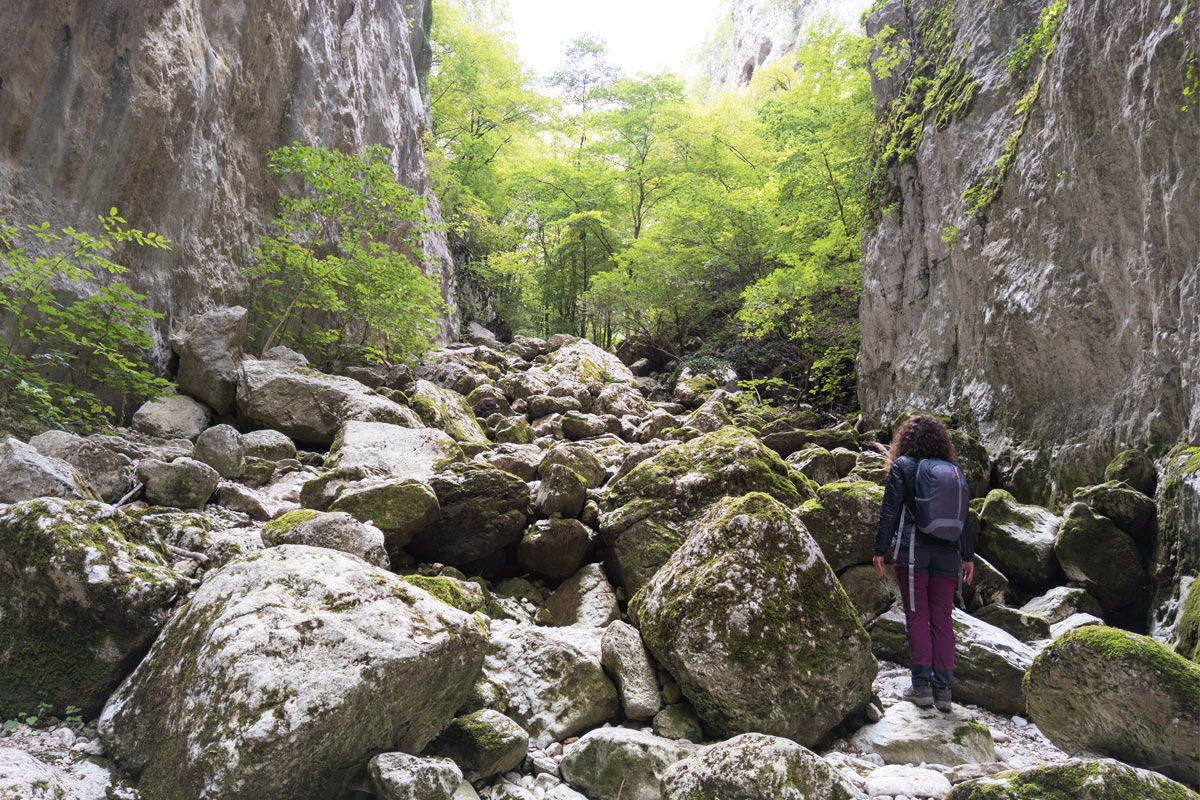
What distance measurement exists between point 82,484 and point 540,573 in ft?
11.9

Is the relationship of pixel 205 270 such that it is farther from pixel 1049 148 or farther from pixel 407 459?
pixel 1049 148

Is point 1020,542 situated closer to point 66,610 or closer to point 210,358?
point 66,610

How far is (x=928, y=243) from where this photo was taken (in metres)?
10.4

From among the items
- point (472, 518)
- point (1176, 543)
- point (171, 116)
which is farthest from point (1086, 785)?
point (171, 116)

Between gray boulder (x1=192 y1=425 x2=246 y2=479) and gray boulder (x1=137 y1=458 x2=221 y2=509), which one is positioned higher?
gray boulder (x1=192 y1=425 x2=246 y2=479)

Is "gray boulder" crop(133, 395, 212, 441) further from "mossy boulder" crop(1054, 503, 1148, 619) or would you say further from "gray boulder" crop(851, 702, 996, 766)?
"mossy boulder" crop(1054, 503, 1148, 619)

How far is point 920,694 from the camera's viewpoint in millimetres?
3803

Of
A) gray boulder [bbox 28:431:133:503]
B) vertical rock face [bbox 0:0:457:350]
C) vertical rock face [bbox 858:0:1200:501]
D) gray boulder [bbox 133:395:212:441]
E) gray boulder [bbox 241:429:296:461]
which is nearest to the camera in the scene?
gray boulder [bbox 28:431:133:503]

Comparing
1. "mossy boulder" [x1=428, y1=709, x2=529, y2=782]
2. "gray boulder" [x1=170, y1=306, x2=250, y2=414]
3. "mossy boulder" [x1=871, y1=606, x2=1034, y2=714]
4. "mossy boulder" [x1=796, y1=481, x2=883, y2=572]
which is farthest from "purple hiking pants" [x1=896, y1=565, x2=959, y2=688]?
"gray boulder" [x1=170, y1=306, x2=250, y2=414]

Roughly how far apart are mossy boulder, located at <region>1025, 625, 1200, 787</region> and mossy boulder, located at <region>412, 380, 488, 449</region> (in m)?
7.02

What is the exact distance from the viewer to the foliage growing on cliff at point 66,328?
561 cm

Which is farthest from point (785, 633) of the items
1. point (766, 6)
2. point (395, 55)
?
point (766, 6)

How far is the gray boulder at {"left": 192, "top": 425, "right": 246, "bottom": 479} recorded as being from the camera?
20.1 ft

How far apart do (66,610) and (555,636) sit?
9.01 feet
